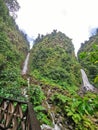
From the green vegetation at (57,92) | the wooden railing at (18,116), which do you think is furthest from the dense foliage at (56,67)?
the wooden railing at (18,116)

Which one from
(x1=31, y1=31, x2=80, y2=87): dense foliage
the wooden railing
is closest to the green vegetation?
(x1=31, y1=31, x2=80, y2=87): dense foliage

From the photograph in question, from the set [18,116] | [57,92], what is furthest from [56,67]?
[18,116]

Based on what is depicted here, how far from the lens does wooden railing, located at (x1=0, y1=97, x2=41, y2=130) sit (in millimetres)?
3866

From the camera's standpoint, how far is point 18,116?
495 centimetres

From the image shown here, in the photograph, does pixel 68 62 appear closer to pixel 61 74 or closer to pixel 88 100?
pixel 61 74

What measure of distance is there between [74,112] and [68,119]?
0.62 metres

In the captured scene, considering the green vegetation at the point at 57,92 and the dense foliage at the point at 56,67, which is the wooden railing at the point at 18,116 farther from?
the dense foliage at the point at 56,67

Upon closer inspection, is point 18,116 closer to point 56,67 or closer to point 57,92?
point 57,92

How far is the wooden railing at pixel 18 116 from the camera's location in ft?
12.7

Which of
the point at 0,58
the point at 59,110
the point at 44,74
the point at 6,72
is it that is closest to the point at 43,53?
the point at 44,74

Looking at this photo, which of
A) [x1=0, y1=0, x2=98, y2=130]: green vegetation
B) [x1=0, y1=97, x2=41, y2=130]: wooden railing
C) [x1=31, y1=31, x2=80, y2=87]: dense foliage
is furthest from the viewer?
[x1=31, y1=31, x2=80, y2=87]: dense foliage

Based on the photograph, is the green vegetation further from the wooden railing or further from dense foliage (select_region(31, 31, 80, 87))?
the wooden railing

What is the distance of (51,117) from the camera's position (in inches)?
467

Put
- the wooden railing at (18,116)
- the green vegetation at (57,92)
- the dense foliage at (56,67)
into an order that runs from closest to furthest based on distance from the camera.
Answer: the green vegetation at (57,92), the wooden railing at (18,116), the dense foliage at (56,67)
